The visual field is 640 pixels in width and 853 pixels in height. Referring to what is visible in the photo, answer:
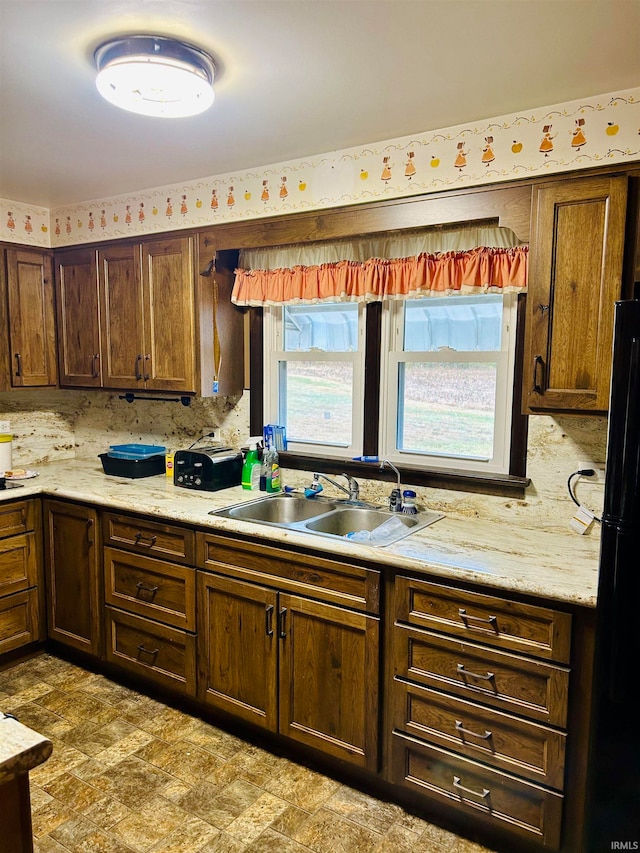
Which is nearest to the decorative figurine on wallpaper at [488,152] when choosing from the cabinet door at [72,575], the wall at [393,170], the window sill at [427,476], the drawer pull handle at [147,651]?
the wall at [393,170]

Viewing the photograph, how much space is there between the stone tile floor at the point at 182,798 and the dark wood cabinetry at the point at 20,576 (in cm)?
44

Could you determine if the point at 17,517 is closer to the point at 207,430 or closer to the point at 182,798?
the point at 207,430

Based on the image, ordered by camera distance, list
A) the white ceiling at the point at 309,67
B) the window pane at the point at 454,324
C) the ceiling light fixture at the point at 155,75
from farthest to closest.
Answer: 1. the window pane at the point at 454,324
2. the ceiling light fixture at the point at 155,75
3. the white ceiling at the point at 309,67

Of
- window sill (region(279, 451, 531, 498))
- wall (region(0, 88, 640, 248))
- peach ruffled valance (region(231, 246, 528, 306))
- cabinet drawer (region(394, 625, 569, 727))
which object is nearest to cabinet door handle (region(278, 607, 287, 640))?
cabinet drawer (region(394, 625, 569, 727))

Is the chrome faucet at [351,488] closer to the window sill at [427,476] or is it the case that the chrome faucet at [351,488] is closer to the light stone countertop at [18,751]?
the window sill at [427,476]

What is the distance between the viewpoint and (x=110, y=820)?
80.8 inches

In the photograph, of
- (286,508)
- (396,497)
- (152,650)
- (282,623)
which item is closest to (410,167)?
(396,497)

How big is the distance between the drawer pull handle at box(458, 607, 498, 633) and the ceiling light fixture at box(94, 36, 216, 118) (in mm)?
1851

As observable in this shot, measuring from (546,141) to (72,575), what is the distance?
2955 millimetres

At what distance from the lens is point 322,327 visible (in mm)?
3062

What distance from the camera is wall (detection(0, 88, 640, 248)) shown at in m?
2.01

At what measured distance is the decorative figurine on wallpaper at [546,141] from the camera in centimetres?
209

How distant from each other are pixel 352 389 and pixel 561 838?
1956 mm

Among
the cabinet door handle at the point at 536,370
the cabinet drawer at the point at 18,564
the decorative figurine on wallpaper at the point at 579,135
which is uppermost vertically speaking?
the decorative figurine on wallpaper at the point at 579,135
